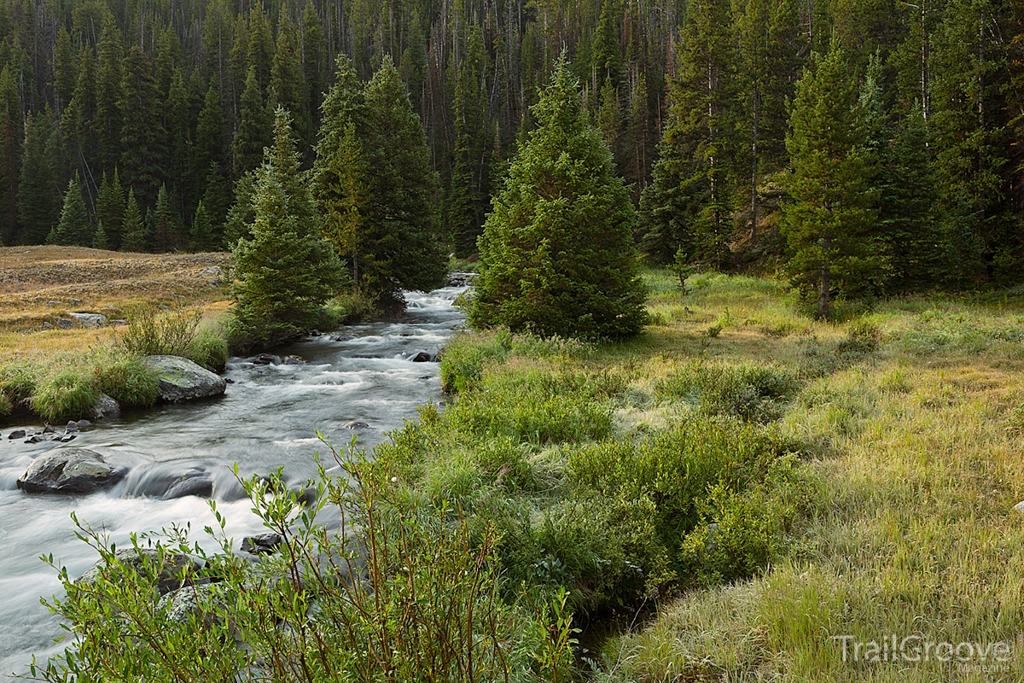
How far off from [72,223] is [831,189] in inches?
2446

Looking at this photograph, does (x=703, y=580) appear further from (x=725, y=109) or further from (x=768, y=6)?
(x=768, y=6)

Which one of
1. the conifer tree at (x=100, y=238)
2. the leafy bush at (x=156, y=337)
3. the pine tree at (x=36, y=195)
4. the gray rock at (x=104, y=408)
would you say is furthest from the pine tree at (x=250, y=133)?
the gray rock at (x=104, y=408)

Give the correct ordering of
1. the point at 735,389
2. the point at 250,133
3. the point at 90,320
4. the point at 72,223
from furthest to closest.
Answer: the point at 250,133 < the point at 72,223 < the point at 90,320 < the point at 735,389

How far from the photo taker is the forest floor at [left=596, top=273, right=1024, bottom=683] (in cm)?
336

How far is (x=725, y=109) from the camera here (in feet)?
132

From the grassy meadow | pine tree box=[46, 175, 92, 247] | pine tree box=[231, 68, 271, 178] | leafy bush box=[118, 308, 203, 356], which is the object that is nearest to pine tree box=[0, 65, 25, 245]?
pine tree box=[46, 175, 92, 247]

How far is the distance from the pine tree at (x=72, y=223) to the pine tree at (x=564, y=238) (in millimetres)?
55847

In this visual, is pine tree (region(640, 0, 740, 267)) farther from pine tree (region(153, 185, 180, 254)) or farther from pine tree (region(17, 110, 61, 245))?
pine tree (region(17, 110, 61, 245))

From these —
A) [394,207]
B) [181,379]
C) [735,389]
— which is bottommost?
[181,379]

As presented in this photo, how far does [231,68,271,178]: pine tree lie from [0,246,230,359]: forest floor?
728 inches

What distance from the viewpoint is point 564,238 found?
1478 centimetres

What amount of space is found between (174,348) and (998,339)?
1930cm

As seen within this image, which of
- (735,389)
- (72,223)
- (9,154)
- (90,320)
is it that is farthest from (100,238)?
(735,389)

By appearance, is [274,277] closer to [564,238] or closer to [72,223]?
[564,238]
